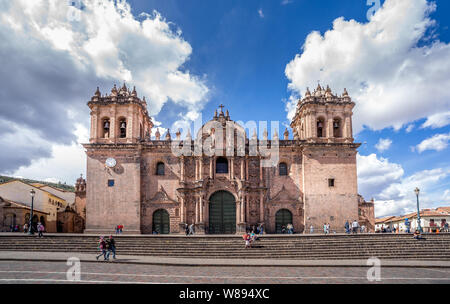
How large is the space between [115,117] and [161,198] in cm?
903

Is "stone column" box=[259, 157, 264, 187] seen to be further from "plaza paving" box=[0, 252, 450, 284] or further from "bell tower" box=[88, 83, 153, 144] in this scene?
"plaza paving" box=[0, 252, 450, 284]

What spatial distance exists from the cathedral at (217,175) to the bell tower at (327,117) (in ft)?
0.33

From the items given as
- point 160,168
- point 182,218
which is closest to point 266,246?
point 182,218

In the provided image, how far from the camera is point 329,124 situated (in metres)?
31.6

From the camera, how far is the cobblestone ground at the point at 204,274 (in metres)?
12.0

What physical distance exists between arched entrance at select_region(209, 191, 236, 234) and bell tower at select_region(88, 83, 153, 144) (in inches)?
377

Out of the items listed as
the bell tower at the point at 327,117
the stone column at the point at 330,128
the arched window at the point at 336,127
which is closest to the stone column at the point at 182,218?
the bell tower at the point at 327,117

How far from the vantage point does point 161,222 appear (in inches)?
1190

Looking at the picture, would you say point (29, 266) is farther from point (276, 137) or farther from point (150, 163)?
point (276, 137)

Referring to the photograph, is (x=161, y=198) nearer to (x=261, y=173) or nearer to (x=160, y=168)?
(x=160, y=168)

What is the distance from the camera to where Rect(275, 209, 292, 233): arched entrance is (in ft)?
99.6

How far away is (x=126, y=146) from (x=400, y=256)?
23628 mm

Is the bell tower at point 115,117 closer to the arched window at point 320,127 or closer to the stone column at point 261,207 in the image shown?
the stone column at point 261,207
